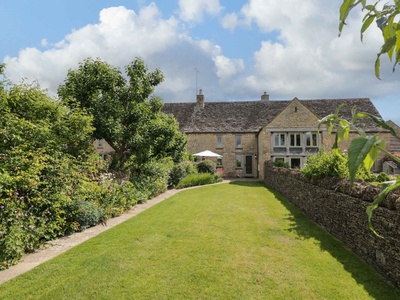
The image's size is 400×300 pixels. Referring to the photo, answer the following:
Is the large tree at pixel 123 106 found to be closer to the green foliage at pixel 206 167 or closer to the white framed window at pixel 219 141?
the green foliage at pixel 206 167

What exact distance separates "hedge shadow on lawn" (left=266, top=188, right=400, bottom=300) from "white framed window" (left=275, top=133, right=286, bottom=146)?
18.0 meters

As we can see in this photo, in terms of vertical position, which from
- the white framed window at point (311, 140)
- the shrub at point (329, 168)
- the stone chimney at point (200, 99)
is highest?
the stone chimney at point (200, 99)

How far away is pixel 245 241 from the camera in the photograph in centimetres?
870

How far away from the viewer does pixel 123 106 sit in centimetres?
1688

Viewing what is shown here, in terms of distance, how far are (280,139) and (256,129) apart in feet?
18.4

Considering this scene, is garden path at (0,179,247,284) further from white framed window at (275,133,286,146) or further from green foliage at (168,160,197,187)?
white framed window at (275,133,286,146)

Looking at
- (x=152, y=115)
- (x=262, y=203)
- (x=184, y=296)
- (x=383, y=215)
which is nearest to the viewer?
(x=184, y=296)

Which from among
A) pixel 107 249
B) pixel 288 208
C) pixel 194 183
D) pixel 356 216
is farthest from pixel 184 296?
pixel 194 183

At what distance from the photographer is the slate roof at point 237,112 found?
35406 mm

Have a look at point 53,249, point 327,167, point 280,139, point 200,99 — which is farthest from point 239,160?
point 53,249

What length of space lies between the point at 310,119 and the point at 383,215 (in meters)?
24.6

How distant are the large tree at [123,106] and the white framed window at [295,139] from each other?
16.2 metres

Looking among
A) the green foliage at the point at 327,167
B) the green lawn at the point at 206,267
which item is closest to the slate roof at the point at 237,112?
the green foliage at the point at 327,167

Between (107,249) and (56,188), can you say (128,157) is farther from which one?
(107,249)
